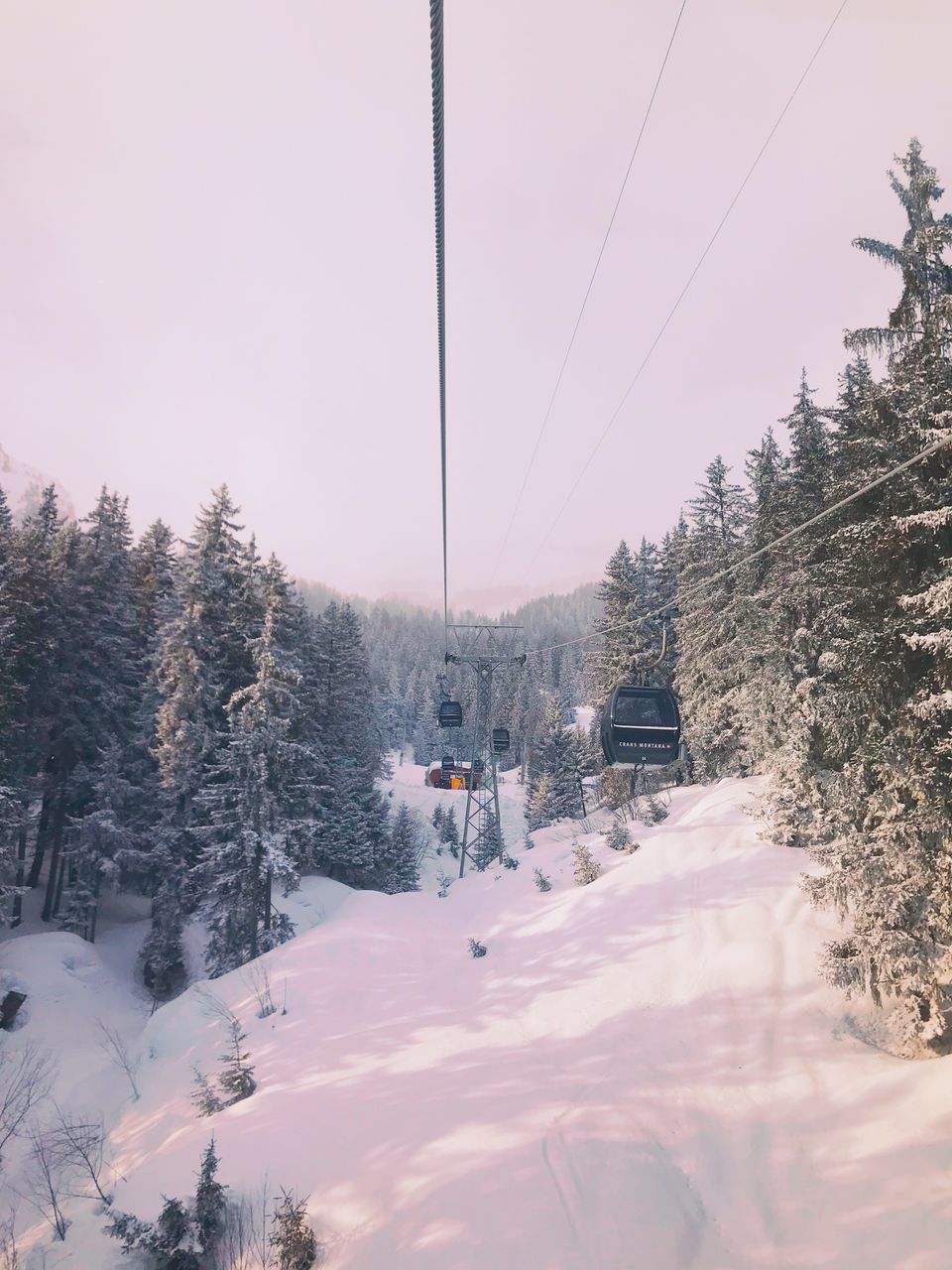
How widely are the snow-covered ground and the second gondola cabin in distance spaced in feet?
14.0

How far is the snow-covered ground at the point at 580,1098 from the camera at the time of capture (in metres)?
6.61

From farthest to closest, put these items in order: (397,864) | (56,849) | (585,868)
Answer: (397,864) < (56,849) < (585,868)

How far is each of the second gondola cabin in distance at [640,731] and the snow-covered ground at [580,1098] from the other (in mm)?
4273

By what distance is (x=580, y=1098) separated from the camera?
8.60m

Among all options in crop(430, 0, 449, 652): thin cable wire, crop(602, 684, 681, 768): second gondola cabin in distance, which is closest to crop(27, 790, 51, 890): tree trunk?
crop(602, 684, 681, 768): second gondola cabin in distance

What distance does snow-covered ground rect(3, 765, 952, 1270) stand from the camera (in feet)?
21.7

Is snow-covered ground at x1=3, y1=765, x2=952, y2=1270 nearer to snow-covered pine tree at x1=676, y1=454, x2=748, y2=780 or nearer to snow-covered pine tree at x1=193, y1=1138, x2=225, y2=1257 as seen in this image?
snow-covered pine tree at x1=193, y1=1138, x2=225, y2=1257

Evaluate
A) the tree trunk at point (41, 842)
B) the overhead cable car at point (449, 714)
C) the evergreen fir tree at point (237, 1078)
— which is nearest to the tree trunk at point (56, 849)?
the tree trunk at point (41, 842)

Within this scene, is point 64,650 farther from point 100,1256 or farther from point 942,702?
point 942,702

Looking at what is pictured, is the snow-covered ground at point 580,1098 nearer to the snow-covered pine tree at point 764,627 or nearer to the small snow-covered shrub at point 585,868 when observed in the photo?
the small snow-covered shrub at point 585,868

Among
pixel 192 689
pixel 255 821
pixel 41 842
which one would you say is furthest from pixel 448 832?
pixel 192 689

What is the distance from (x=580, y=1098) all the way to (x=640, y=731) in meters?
6.26

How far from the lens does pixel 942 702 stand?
8812mm

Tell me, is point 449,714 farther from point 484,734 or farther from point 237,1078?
point 237,1078
